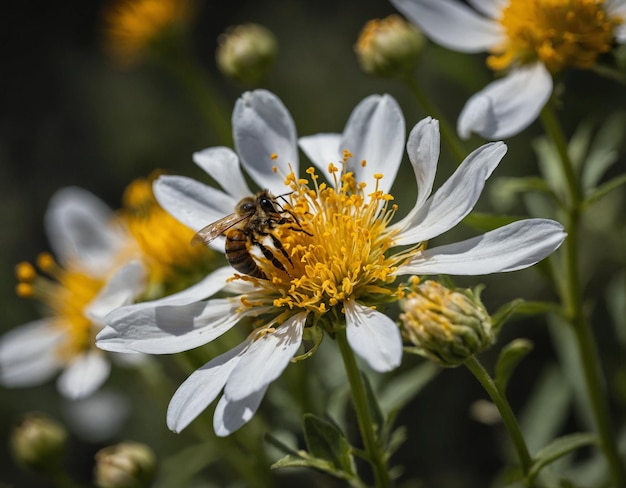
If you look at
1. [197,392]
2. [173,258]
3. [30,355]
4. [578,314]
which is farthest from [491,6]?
[30,355]

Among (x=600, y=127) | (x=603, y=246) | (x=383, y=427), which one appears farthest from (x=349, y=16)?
(x=383, y=427)

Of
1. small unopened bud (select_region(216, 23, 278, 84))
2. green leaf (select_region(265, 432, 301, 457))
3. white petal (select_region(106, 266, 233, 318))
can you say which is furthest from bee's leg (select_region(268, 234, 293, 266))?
small unopened bud (select_region(216, 23, 278, 84))

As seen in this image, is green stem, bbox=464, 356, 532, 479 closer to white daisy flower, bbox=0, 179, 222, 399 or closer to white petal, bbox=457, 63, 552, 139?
white petal, bbox=457, 63, 552, 139

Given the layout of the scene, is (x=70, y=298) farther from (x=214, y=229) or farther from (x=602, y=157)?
(x=602, y=157)

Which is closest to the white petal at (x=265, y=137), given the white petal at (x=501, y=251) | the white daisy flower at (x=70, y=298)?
the white petal at (x=501, y=251)

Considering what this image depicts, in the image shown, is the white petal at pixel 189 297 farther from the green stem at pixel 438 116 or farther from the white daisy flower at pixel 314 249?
the green stem at pixel 438 116

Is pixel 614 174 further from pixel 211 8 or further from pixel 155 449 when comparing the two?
pixel 211 8
